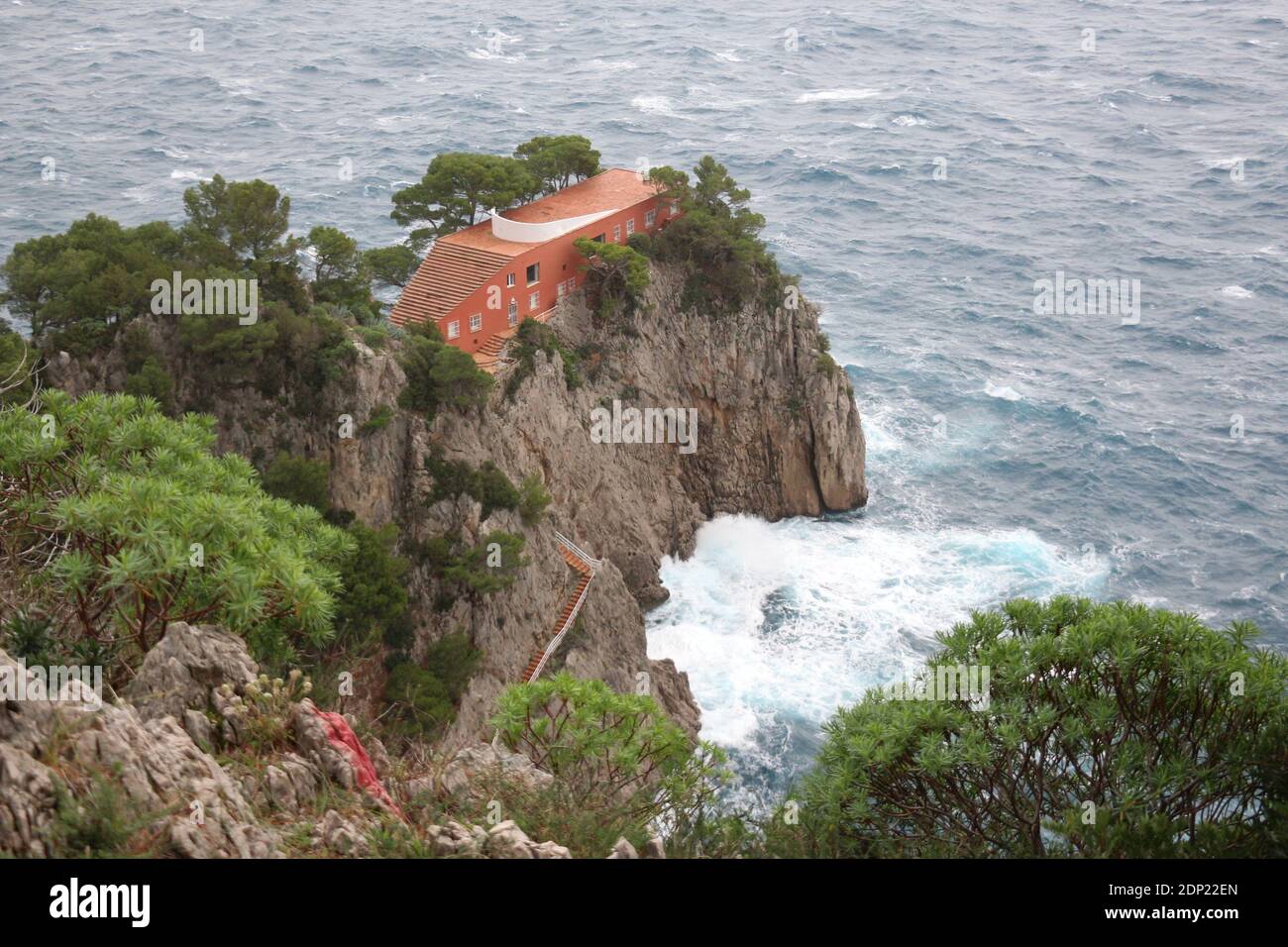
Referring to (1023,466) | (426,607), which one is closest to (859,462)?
(1023,466)

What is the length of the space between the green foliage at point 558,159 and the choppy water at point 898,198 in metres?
23.3

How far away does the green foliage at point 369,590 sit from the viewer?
43.6 m

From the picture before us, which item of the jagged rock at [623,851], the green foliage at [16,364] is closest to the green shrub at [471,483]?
the green foliage at [16,364]

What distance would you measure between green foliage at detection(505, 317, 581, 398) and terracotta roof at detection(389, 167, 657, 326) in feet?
11.0

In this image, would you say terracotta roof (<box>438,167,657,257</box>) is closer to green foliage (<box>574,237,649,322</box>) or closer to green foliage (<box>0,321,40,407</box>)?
green foliage (<box>574,237,649,322</box>)

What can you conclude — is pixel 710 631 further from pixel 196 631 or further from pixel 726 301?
pixel 196 631

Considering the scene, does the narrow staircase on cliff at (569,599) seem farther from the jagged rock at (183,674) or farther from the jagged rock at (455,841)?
the jagged rock at (455,841)

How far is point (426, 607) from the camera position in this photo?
51.4 meters

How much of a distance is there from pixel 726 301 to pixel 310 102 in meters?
73.6

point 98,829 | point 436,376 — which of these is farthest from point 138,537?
point 436,376

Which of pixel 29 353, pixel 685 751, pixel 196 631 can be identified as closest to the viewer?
pixel 196 631

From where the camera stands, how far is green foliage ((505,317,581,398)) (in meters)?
60.8

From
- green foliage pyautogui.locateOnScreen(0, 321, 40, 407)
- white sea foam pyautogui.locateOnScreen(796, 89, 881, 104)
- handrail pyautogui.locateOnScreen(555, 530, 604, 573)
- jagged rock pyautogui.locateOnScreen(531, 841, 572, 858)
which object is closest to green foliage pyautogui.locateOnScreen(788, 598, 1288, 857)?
jagged rock pyautogui.locateOnScreen(531, 841, 572, 858)

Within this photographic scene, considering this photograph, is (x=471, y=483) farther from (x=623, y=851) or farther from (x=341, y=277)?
Answer: (x=623, y=851)
